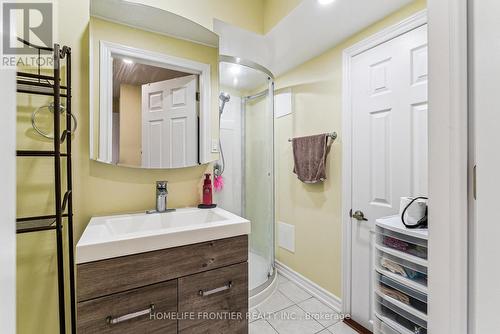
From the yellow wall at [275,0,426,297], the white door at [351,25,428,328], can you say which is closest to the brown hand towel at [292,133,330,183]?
the yellow wall at [275,0,426,297]

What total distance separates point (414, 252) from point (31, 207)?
6.15 feet

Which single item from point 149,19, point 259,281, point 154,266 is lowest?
point 259,281

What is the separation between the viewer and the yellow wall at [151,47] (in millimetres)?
1274

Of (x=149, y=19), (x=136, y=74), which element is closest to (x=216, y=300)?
(x=136, y=74)

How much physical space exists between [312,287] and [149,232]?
1.65 meters

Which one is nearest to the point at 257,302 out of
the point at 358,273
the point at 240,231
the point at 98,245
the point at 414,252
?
the point at 358,273

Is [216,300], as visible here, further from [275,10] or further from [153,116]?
[275,10]

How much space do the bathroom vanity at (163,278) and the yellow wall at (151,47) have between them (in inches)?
25.4

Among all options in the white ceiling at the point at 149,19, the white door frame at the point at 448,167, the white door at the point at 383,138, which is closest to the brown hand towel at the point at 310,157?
the white door at the point at 383,138

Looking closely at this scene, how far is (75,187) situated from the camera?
1.23 meters

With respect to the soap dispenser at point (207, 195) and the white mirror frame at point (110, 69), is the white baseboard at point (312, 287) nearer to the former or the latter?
the soap dispenser at point (207, 195)

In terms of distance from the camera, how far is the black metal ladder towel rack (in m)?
0.93

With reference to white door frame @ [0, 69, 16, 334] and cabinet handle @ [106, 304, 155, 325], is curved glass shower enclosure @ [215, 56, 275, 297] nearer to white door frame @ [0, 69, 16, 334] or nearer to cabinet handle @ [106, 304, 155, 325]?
cabinet handle @ [106, 304, 155, 325]

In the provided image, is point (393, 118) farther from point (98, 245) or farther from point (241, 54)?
point (98, 245)
